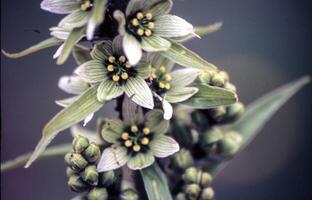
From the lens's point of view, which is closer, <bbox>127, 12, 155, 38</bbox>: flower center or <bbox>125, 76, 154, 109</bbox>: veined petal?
<bbox>125, 76, 154, 109</bbox>: veined petal

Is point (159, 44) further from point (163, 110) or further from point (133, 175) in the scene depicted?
point (133, 175)

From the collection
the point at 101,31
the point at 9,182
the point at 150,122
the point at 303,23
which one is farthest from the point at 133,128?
the point at 303,23

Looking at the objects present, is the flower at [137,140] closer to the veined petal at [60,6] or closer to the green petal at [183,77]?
the green petal at [183,77]

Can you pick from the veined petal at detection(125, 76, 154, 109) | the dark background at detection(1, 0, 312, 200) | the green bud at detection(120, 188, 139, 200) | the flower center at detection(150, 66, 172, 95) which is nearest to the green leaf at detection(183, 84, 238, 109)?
the flower center at detection(150, 66, 172, 95)

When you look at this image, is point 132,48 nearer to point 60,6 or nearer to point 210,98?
point 60,6

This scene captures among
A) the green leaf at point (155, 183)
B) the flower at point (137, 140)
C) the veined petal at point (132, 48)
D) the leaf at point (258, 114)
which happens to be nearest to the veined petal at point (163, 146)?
the flower at point (137, 140)

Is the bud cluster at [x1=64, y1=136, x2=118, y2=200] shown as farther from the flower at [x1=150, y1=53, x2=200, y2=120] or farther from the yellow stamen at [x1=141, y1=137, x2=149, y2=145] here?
the flower at [x1=150, y1=53, x2=200, y2=120]
